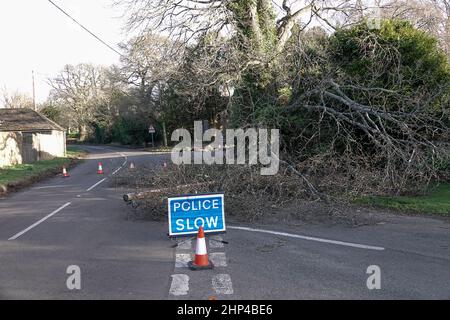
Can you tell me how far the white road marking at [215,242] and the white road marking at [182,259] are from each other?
716 mm

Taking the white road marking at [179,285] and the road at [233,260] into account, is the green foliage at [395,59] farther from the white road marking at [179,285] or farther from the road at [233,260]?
the white road marking at [179,285]

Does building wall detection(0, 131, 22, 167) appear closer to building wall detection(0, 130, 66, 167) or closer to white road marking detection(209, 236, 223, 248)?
building wall detection(0, 130, 66, 167)

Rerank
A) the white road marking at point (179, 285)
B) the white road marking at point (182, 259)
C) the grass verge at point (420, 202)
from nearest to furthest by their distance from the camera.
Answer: the white road marking at point (179, 285) < the white road marking at point (182, 259) < the grass verge at point (420, 202)

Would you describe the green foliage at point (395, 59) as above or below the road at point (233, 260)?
above

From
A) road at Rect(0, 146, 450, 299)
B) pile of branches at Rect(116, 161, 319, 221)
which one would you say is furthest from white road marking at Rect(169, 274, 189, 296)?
pile of branches at Rect(116, 161, 319, 221)

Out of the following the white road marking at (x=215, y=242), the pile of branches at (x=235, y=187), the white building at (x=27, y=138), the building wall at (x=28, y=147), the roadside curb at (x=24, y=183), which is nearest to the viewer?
the white road marking at (x=215, y=242)

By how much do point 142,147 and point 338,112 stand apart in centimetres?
4986

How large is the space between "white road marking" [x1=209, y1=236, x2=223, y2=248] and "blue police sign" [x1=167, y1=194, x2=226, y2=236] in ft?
1.04

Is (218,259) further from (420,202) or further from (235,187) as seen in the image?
(420,202)

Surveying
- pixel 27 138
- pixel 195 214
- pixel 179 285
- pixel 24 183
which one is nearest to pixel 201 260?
pixel 179 285

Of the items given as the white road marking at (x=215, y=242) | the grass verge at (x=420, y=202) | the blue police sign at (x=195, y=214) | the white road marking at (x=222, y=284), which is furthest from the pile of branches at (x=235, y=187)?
the white road marking at (x=222, y=284)

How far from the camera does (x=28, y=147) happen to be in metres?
33.0

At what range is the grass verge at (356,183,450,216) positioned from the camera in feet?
33.7

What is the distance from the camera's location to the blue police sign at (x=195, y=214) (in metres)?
7.71
